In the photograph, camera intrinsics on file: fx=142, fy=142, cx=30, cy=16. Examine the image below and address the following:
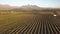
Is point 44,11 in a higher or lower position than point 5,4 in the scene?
lower

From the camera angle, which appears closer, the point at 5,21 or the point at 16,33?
the point at 16,33

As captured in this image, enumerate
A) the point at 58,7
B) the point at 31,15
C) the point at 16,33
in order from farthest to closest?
the point at 31,15, the point at 58,7, the point at 16,33

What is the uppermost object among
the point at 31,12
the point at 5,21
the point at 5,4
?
the point at 5,4

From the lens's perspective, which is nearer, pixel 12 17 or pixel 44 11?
pixel 44 11

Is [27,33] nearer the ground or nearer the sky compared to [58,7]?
nearer the ground

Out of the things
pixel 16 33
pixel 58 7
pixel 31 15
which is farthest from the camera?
pixel 31 15

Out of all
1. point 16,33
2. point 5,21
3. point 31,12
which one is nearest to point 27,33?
point 16,33

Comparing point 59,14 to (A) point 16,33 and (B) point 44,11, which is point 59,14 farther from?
(A) point 16,33

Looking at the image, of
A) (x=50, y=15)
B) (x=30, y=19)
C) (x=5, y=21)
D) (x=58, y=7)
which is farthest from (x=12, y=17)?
(x=58, y=7)

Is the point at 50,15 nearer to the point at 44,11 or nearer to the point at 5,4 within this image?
the point at 44,11
